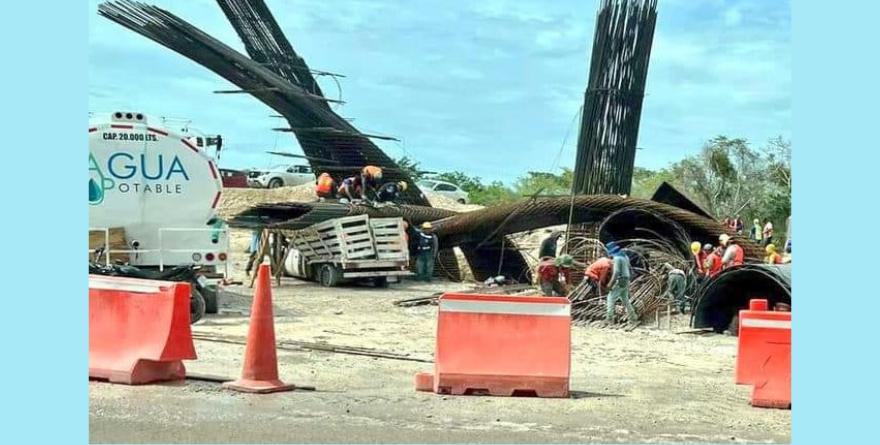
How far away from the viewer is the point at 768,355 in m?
8.80

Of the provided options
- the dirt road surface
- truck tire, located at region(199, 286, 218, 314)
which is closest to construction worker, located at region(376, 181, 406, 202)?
truck tire, located at region(199, 286, 218, 314)

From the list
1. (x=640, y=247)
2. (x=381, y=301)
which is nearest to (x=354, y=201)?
(x=381, y=301)

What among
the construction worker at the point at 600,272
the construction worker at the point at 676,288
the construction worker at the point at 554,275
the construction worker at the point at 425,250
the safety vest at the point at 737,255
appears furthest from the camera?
the construction worker at the point at 425,250

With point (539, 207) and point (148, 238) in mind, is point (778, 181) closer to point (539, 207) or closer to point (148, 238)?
point (539, 207)

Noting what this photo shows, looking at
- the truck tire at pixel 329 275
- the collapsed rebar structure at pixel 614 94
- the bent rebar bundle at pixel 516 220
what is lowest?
the truck tire at pixel 329 275

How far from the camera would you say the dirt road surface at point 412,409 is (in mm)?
7195

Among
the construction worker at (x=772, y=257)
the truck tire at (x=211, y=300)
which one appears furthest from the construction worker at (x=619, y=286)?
the truck tire at (x=211, y=300)

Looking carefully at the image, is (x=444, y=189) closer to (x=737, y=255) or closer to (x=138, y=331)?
(x=737, y=255)

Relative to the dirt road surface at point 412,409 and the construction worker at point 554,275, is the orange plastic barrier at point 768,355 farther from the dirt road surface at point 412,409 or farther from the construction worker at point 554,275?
the construction worker at point 554,275

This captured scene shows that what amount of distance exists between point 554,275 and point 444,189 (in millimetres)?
26074

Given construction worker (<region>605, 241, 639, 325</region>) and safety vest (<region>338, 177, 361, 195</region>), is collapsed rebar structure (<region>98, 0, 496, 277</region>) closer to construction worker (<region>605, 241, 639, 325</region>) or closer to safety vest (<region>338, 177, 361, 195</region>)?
safety vest (<region>338, 177, 361, 195</region>)

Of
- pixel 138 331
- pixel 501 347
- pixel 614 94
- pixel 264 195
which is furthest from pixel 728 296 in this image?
pixel 264 195

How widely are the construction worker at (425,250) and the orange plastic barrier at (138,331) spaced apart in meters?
16.7

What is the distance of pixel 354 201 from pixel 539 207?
4.80 metres
